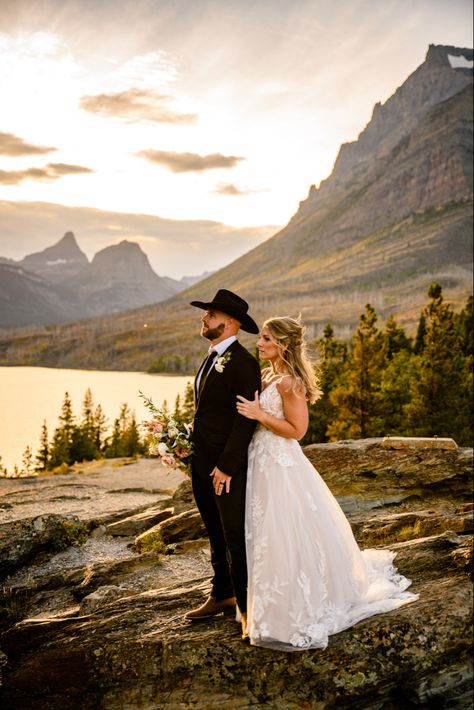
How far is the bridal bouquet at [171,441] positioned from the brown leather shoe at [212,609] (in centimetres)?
147

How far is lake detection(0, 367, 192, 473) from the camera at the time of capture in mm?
66812

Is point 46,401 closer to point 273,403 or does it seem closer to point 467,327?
point 467,327

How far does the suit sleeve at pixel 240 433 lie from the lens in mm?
5625

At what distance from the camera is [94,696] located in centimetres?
571

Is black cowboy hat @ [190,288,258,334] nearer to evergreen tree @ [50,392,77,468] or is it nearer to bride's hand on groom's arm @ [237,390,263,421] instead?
bride's hand on groom's arm @ [237,390,263,421]

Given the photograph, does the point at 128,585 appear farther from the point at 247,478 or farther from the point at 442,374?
the point at 442,374

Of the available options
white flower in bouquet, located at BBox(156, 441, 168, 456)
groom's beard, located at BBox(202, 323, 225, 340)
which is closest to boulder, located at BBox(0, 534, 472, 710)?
white flower in bouquet, located at BBox(156, 441, 168, 456)

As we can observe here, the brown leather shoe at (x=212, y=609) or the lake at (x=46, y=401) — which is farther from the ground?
the brown leather shoe at (x=212, y=609)

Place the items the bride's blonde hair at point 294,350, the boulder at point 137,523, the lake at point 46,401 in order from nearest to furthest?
1. the bride's blonde hair at point 294,350
2. the boulder at point 137,523
3. the lake at point 46,401

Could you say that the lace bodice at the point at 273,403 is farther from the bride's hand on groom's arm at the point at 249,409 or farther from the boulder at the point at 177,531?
the boulder at the point at 177,531

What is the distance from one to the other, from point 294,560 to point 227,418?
5.20ft

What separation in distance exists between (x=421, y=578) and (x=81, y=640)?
3942 mm

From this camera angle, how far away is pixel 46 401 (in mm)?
108750

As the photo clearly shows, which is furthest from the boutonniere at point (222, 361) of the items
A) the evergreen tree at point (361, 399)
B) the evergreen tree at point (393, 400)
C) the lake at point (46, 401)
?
the lake at point (46, 401)
